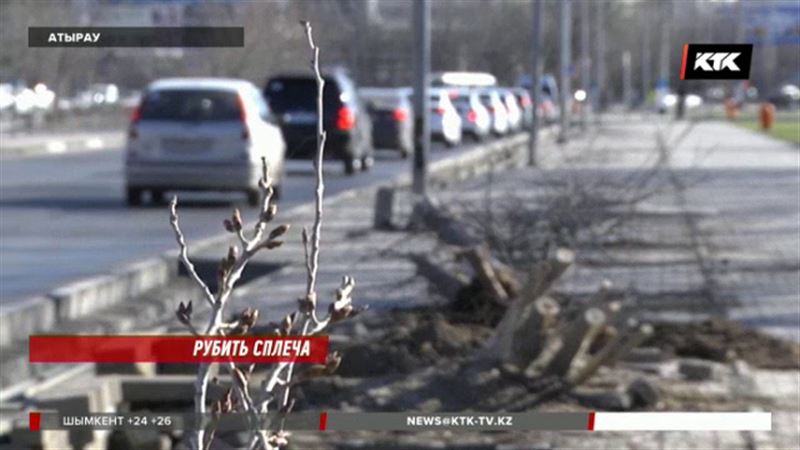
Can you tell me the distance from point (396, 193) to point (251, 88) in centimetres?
605

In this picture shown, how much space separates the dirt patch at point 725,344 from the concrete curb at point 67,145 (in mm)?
3116

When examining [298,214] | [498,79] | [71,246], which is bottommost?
[71,246]

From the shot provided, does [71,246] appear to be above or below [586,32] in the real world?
below

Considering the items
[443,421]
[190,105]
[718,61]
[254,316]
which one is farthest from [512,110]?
[254,316]

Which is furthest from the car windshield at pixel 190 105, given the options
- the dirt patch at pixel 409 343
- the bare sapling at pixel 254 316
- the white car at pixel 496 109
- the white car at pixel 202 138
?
the dirt patch at pixel 409 343

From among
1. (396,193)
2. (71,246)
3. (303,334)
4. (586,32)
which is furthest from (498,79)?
(71,246)

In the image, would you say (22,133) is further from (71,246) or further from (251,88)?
(71,246)

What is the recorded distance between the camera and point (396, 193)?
11.7 metres

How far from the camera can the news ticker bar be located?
4.65 m
